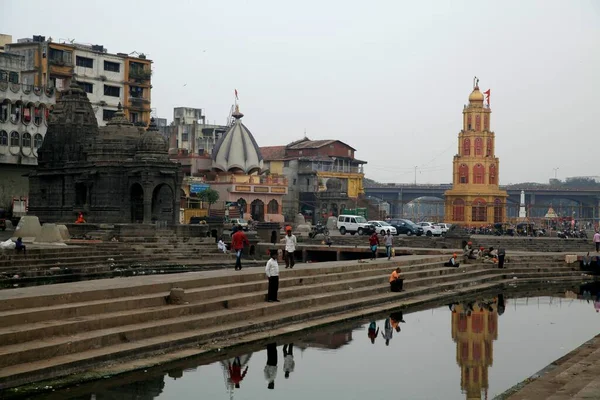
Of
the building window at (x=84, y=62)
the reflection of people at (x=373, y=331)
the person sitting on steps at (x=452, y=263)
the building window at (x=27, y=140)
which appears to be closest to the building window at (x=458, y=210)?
the building window at (x=84, y=62)

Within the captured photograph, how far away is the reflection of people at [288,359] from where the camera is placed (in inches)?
676

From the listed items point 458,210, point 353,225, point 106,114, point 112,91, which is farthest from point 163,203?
point 458,210

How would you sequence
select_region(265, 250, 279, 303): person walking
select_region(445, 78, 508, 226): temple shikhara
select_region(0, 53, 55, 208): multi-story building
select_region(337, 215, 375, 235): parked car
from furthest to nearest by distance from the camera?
1. select_region(445, 78, 508, 226): temple shikhara
2. select_region(0, 53, 55, 208): multi-story building
3. select_region(337, 215, 375, 235): parked car
4. select_region(265, 250, 279, 303): person walking

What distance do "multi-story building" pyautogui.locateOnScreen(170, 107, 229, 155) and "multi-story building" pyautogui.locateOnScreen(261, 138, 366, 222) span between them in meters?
7.87

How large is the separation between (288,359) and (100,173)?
3441 cm

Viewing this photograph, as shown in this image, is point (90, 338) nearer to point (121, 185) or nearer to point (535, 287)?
point (535, 287)

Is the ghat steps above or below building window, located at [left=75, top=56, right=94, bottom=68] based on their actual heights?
below

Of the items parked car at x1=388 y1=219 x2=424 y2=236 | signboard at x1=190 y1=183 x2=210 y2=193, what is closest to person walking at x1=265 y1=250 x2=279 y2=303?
parked car at x1=388 y1=219 x2=424 y2=236

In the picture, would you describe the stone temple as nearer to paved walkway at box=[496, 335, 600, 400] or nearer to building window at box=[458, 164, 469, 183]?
paved walkway at box=[496, 335, 600, 400]

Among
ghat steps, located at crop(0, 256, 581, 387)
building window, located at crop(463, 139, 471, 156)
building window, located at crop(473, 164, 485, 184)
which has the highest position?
building window, located at crop(463, 139, 471, 156)

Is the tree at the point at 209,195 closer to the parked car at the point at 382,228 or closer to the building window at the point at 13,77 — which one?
the building window at the point at 13,77

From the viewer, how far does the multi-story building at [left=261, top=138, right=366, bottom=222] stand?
85250 millimetres

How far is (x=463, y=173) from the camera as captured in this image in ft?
294

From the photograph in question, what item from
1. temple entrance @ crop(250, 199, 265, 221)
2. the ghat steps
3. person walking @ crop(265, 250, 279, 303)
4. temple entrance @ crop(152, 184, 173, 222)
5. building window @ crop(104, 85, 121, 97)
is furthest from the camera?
temple entrance @ crop(250, 199, 265, 221)
